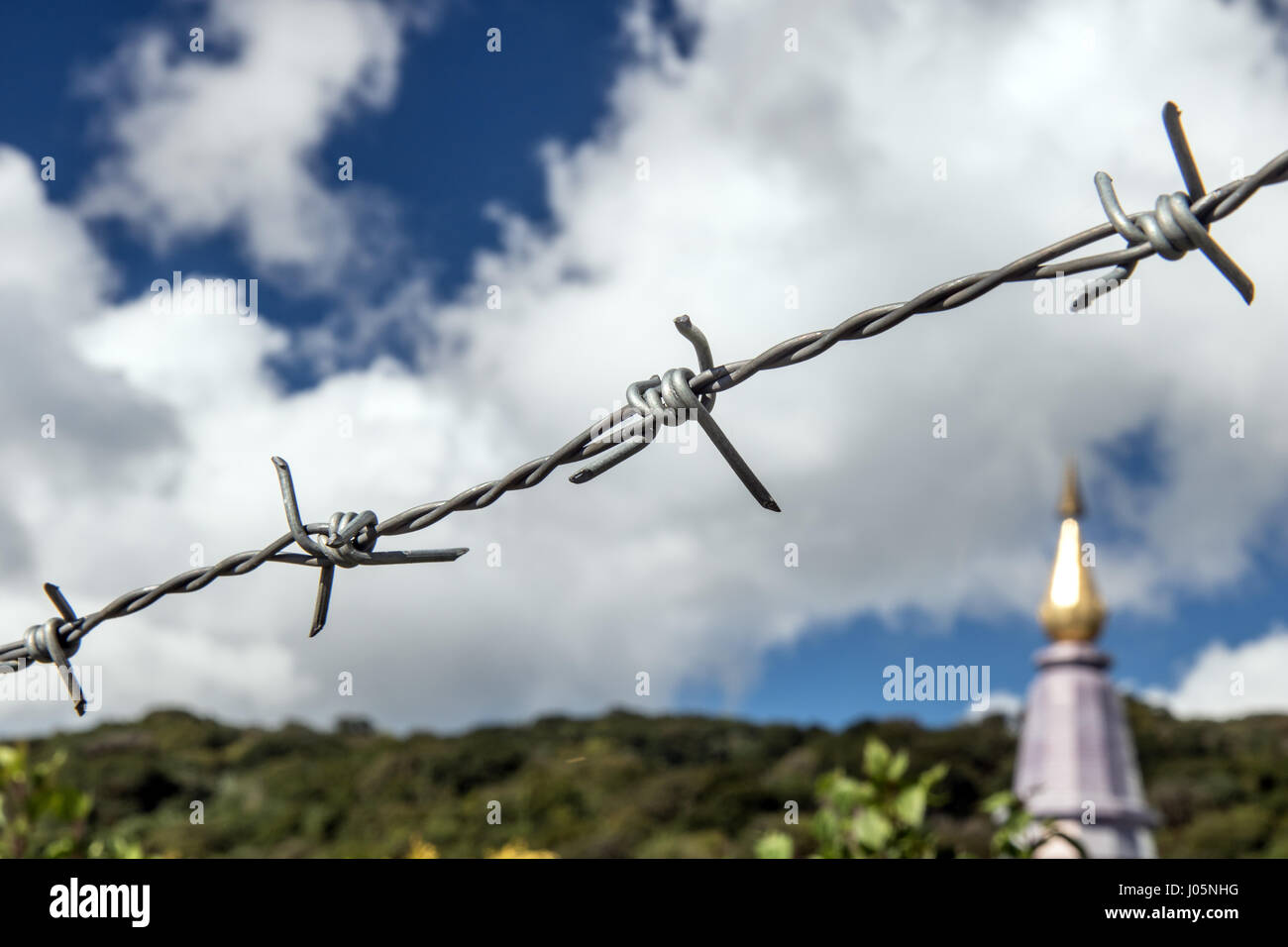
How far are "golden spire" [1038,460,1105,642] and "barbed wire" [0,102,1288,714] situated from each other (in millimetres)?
6295

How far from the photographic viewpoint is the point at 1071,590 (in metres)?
6.96

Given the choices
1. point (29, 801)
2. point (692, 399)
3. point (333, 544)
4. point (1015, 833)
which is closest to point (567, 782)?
point (29, 801)

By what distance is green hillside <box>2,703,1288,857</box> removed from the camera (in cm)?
1822

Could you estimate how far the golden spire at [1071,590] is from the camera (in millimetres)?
6879

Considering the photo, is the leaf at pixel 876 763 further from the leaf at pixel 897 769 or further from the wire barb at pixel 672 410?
the wire barb at pixel 672 410

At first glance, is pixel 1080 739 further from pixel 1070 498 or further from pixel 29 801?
pixel 29 801

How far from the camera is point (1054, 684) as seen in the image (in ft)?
21.7

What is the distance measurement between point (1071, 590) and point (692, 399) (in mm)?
6397

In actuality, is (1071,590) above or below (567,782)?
above

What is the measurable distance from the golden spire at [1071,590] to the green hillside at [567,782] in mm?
8842

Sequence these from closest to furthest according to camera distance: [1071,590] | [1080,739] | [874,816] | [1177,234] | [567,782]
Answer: [1177,234], [874,816], [1080,739], [1071,590], [567,782]

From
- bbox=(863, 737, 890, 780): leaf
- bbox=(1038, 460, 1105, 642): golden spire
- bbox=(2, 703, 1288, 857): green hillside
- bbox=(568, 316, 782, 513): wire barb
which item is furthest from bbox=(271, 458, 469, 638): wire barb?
bbox=(2, 703, 1288, 857): green hillside
